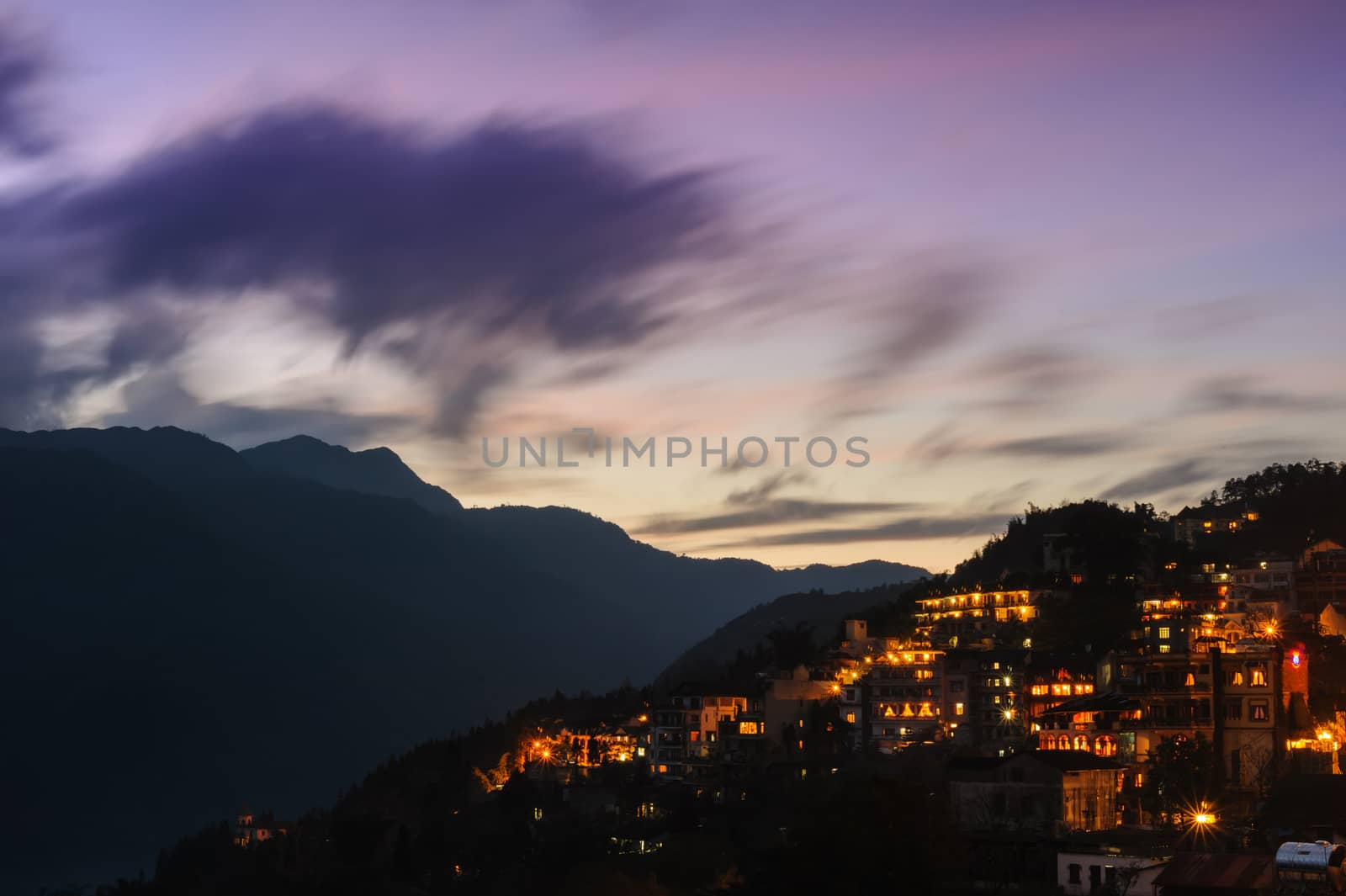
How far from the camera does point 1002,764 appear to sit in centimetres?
6819

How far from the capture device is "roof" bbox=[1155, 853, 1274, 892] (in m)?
51.2

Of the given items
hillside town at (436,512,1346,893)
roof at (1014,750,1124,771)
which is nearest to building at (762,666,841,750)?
hillside town at (436,512,1346,893)

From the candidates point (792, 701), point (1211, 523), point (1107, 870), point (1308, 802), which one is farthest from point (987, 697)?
point (1211, 523)

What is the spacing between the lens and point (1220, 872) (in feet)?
A: 171

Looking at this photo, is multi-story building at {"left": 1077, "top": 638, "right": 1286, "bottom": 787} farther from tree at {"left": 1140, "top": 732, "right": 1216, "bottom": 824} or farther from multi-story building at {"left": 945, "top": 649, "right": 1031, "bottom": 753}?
multi-story building at {"left": 945, "top": 649, "right": 1031, "bottom": 753}

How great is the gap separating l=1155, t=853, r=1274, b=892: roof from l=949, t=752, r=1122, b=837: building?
10741 mm

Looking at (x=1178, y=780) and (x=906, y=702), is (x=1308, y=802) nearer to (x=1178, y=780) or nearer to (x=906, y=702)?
(x=1178, y=780)

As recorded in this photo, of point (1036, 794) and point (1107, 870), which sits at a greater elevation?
point (1036, 794)

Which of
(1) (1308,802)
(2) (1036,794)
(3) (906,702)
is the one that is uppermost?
(3) (906,702)

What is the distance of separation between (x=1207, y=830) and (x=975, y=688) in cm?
2618

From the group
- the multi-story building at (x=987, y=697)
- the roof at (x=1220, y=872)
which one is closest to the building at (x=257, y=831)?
the multi-story building at (x=987, y=697)

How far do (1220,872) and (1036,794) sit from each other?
1460 centimetres

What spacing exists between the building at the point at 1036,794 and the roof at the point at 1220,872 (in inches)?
423

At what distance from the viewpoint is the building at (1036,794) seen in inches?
Result: 2589
